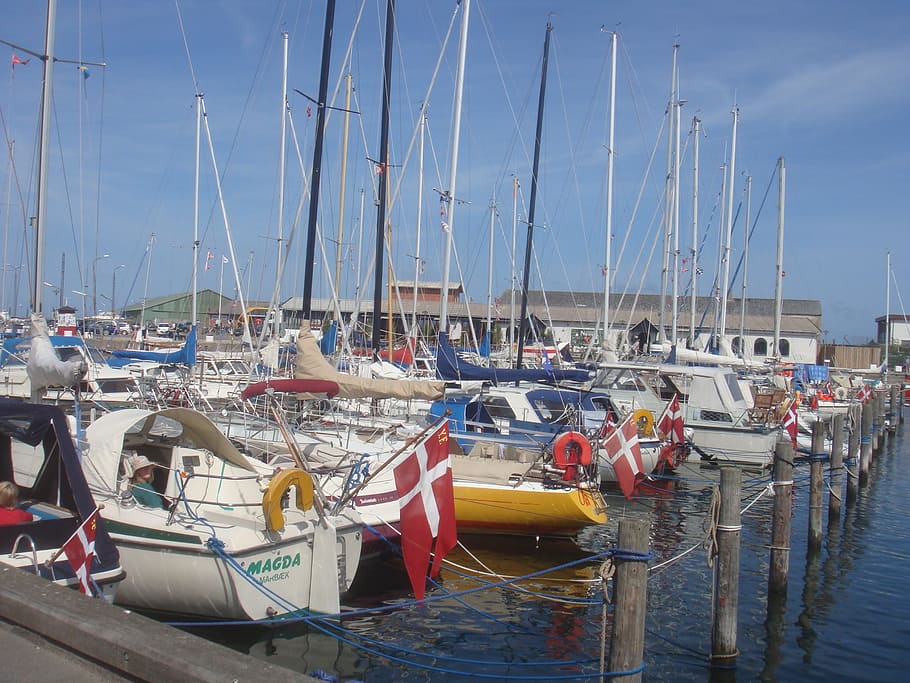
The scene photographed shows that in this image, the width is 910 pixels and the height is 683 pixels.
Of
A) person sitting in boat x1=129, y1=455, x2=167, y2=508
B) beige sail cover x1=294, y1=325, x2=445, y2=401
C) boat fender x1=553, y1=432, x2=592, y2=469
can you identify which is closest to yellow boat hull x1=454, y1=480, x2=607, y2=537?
boat fender x1=553, y1=432, x2=592, y2=469

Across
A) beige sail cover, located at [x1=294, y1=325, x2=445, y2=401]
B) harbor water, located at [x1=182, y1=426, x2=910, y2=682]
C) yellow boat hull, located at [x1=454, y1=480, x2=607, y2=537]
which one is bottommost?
harbor water, located at [x1=182, y1=426, x2=910, y2=682]

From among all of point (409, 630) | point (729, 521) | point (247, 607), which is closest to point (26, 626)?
point (247, 607)

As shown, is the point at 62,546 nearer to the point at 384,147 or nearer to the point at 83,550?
the point at 83,550

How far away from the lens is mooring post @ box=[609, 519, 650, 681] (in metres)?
6.80

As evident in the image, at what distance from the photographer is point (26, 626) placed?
541 centimetres

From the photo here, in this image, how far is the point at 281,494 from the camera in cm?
946

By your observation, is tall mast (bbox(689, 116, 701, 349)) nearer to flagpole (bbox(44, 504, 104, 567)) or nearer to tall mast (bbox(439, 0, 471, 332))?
tall mast (bbox(439, 0, 471, 332))

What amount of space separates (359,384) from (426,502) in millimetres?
7342

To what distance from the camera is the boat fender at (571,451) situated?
15005 millimetres

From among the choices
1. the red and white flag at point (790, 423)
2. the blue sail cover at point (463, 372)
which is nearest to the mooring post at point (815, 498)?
the blue sail cover at point (463, 372)

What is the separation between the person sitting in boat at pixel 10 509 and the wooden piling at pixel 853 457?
1762cm

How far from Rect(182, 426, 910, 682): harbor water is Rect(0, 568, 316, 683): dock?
3.85 meters

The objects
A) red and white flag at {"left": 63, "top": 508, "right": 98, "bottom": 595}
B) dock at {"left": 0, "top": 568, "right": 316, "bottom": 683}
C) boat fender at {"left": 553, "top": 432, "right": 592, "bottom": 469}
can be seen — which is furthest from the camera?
boat fender at {"left": 553, "top": 432, "right": 592, "bottom": 469}

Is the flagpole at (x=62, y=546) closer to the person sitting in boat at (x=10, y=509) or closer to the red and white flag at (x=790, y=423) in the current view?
the person sitting in boat at (x=10, y=509)
